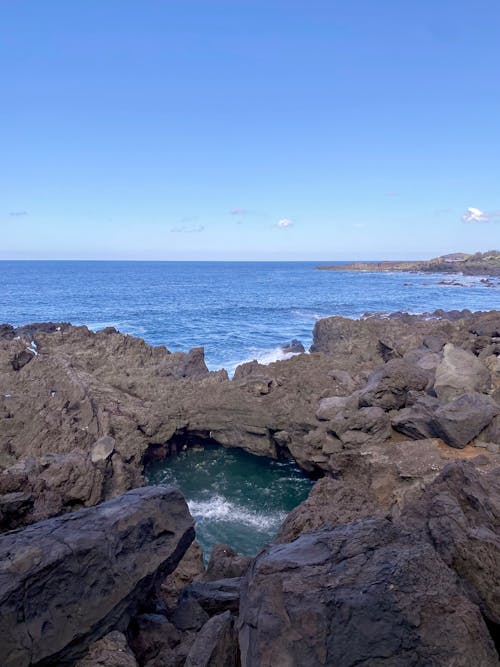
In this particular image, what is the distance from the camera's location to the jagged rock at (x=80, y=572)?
554cm

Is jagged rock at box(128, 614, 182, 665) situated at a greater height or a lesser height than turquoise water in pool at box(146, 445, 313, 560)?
greater

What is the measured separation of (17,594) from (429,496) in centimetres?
576

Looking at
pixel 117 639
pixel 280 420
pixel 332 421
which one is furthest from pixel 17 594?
pixel 280 420

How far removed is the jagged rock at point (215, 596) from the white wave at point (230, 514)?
876 centimetres

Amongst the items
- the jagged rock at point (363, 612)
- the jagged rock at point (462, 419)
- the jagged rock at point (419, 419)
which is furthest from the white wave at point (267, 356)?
the jagged rock at point (363, 612)

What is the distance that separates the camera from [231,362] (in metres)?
39.1

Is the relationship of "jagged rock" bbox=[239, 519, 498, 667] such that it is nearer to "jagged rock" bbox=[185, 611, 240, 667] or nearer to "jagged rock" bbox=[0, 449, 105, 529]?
"jagged rock" bbox=[185, 611, 240, 667]

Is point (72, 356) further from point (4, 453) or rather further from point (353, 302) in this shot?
point (353, 302)

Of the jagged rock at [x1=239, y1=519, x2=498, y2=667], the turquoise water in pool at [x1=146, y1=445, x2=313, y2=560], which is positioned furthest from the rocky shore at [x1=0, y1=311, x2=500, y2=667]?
the turquoise water in pool at [x1=146, y1=445, x2=313, y2=560]

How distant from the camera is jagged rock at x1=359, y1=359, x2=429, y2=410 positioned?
1739 centimetres

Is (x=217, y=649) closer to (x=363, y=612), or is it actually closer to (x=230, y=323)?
(x=363, y=612)

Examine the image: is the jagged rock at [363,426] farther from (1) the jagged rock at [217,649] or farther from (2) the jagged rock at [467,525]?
(1) the jagged rock at [217,649]

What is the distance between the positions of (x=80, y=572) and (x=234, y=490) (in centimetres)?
1360

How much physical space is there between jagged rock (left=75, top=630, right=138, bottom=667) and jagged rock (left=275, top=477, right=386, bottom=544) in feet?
9.44
